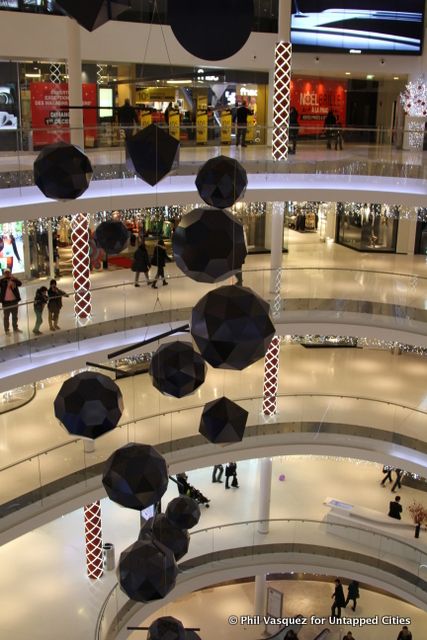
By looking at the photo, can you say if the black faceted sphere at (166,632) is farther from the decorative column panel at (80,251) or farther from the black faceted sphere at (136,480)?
the decorative column panel at (80,251)

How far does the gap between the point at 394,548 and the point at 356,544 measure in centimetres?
67

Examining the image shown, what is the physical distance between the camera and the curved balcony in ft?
42.1

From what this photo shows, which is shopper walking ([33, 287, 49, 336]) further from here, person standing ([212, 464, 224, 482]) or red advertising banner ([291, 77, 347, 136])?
red advertising banner ([291, 77, 347, 136])

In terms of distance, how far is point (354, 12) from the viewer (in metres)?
17.5

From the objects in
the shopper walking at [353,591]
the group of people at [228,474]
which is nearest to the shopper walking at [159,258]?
the group of people at [228,474]

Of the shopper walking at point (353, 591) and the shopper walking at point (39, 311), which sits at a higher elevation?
the shopper walking at point (39, 311)

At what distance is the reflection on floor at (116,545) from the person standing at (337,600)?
536 mm

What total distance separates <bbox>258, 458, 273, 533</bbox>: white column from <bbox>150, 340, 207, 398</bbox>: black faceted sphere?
33.3 ft

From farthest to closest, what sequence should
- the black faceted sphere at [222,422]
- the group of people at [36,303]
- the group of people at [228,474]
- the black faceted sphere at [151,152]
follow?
1. the group of people at [228,474]
2. the group of people at [36,303]
3. the black faceted sphere at [222,422]
4. the black faceted sphere at [151,152]

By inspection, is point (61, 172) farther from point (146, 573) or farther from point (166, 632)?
point (166, 632)

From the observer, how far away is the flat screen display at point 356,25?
57.1 feet

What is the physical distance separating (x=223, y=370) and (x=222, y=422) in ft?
23.3

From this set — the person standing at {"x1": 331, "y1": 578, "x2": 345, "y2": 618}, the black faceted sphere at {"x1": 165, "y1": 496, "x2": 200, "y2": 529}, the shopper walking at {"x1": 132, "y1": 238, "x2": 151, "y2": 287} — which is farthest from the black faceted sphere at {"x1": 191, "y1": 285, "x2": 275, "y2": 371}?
the person standing at {"x1": 331, "y1": 578, "x2": 345, "y2": 618}

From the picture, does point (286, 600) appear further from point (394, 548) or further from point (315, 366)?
point (315, 366)
